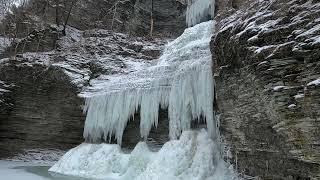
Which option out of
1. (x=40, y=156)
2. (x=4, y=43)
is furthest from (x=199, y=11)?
(x=4, y=43)

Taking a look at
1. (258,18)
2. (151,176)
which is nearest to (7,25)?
(151,176)

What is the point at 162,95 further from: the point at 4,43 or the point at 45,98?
the point at 4,43

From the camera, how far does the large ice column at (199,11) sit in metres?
24.7

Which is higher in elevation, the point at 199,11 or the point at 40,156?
the point at 199,11

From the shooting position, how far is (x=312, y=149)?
26.0 ft

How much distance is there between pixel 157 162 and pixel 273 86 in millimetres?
6407

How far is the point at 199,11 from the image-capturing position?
2573 centimetres

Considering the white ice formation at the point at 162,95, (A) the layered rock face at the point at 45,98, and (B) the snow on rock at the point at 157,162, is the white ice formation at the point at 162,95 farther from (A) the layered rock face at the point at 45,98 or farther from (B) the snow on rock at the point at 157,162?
(A) the layered rock face at the point at 45,98

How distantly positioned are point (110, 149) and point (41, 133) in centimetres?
520

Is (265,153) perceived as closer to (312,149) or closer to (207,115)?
(312,149)

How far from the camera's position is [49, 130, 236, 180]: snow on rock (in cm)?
1270

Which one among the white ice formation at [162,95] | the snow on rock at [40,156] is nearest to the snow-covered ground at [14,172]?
the snow on rock at [40,156]

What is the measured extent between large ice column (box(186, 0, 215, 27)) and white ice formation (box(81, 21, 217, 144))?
12.2 ft

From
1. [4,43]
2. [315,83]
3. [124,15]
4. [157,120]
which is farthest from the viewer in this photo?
[124,15]
